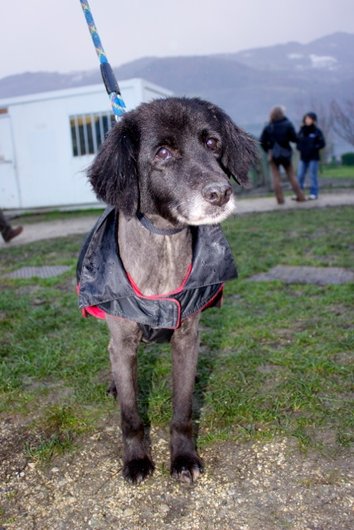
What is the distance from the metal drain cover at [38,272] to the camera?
21.4 ft

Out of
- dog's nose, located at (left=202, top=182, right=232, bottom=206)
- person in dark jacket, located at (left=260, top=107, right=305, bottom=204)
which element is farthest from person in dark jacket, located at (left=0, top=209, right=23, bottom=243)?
dog's nose, located at (left=202, top=182, right=232, bottom=206)

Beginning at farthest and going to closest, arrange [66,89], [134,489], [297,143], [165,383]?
[66,89], [297,143], [165,383], [134,489]

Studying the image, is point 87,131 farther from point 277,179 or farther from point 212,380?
point 212,380

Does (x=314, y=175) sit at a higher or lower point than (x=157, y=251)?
lower

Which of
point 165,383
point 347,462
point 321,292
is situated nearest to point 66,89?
point 321,292

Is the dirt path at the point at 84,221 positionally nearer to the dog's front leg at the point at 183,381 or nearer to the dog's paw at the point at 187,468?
the dog's front leg at the point at 183,381

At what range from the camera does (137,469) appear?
2.42 meters

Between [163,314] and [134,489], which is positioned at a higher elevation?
[163,314]

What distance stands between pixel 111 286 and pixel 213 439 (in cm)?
98

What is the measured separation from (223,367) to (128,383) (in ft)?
3.73

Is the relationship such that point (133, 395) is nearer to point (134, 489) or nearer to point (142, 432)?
point (142, 432)

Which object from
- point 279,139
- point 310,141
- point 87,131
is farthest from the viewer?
point 87,131

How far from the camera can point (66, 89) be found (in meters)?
16.8

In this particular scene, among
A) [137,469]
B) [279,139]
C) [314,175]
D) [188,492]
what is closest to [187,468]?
[188,492]
